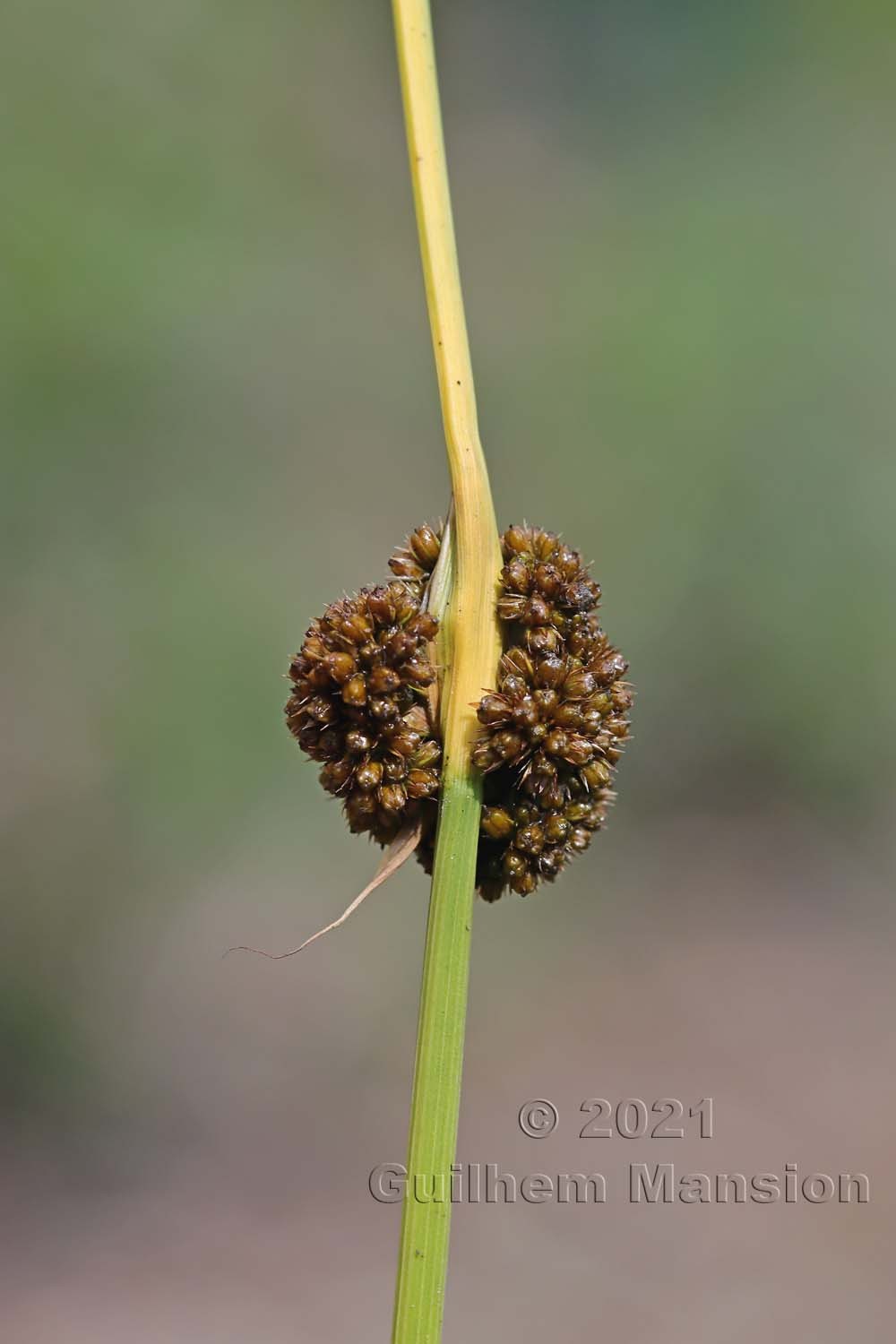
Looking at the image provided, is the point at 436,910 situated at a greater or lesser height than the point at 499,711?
lesser

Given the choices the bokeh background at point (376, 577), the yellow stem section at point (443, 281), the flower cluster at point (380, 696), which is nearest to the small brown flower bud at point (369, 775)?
the flower cluster at point (380, 696)

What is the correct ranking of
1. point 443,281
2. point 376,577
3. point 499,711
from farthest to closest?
point 376,577, point 499,711, point 443,281

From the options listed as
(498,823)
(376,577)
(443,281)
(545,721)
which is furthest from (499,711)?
(376,577)

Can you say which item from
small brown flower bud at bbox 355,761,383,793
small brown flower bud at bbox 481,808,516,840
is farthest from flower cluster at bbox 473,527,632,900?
small brown flower bud at bbox 355,761,383,793

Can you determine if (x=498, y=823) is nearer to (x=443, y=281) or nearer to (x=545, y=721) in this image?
(x=545, y=721)

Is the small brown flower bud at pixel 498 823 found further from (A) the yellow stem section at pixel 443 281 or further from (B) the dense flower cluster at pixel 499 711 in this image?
(A) the yellow stem section at pixel 443 281

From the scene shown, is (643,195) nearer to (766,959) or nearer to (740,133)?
(740,133)

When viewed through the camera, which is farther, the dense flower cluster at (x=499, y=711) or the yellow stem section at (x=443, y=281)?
the dense flower cluster at (x=499, y=711)

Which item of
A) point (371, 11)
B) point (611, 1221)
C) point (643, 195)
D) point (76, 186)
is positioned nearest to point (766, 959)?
point (611, 1221)
